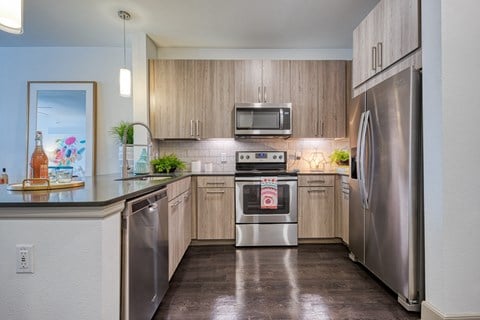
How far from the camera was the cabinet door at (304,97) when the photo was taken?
3662 mm

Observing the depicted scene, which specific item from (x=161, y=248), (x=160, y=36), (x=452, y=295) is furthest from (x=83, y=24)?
(x=452, y=295)

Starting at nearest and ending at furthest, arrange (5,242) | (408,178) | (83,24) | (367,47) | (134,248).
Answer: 1. (5,242)
2. (134,248)
3. (408,178)
4. (367,47)
5. (83,24)

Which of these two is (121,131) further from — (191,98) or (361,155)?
(361,155)

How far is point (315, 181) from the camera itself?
11.3 feet

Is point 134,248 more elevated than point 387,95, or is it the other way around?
point 387,95

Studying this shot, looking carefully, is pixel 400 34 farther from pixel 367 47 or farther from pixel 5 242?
pixel 5 242

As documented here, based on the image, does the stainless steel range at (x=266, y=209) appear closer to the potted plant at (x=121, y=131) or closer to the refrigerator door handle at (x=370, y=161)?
the refrigerator door handle at (x=370, y=161)

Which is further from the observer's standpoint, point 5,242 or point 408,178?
point 408,178

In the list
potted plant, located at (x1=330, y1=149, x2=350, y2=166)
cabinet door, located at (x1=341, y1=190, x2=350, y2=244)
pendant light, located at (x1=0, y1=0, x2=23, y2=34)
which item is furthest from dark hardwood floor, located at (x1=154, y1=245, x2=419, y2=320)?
pendant light, located at (x1=0, y1=0, x2=23, y2=34)

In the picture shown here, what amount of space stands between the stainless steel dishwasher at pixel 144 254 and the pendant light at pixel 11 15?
1.00 m

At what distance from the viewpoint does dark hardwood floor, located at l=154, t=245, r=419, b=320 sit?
1.90 meters

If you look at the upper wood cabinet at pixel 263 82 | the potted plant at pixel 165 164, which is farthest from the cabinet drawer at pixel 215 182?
the upper wood cabinet at pixel 263 82

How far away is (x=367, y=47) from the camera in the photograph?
257 cm

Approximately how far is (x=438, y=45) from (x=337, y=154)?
2.00 m
